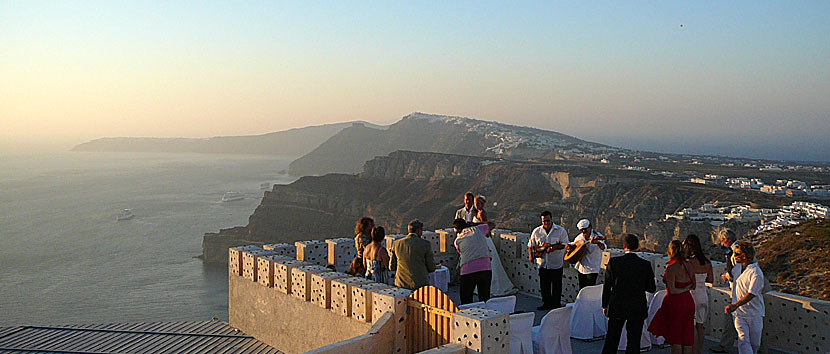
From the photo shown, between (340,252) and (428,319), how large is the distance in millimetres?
4972

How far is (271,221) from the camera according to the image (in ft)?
338

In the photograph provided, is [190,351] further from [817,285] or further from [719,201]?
[719,201]

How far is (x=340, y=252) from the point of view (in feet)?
38.0

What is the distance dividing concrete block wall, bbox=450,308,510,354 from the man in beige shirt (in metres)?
1.98

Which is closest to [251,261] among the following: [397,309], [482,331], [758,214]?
[397,309]

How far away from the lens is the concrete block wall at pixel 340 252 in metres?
11.6

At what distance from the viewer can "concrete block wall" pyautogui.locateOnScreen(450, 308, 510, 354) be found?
6012 millimetres

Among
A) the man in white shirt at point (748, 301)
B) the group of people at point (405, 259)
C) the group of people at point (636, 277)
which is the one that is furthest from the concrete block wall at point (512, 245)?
the man in white shirt at point (748, 301)

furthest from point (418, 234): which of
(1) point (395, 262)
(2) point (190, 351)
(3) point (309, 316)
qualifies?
(2) point (190, 351)

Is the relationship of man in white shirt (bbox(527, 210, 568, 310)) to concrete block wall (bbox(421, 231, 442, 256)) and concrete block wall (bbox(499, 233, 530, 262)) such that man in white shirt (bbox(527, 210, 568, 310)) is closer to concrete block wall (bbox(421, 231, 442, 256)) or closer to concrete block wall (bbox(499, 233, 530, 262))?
concrete block wall (bbox(499, 233, 530, 262))

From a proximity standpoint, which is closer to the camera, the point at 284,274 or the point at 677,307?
the point at 677,307

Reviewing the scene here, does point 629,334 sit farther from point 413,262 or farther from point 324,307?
point 324,307

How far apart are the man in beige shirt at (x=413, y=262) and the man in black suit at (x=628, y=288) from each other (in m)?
2.30

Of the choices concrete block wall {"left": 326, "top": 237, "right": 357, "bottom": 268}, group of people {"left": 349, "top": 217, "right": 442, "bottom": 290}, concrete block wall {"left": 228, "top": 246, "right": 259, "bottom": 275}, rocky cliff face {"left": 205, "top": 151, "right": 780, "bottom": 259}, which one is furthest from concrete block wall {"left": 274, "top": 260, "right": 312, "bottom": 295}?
rocky cliff face {"left": 205, "top": 151, "right": 780, "bottom": 259}
